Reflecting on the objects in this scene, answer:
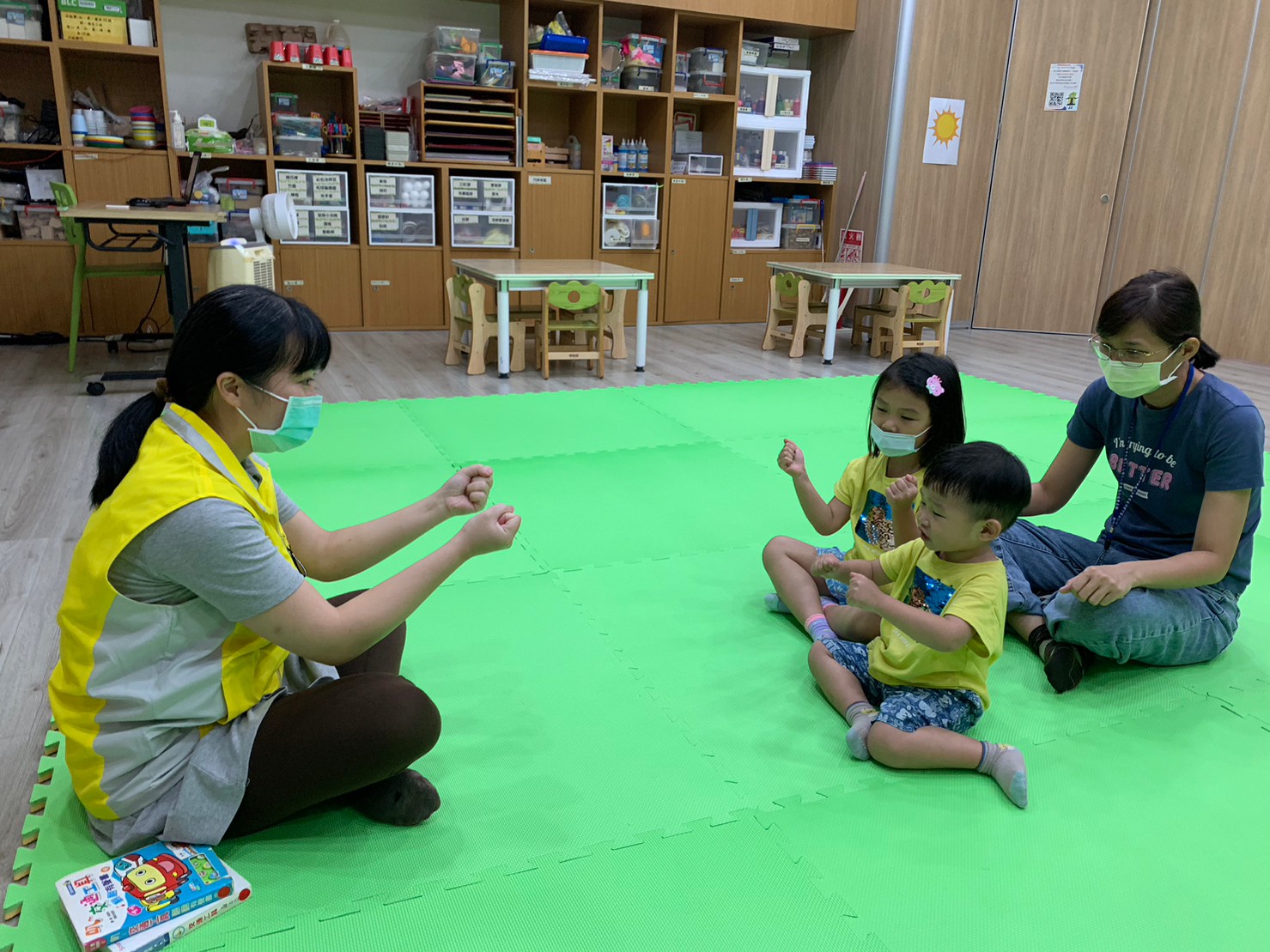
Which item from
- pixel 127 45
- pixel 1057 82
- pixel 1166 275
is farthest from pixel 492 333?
pixel 1057 82

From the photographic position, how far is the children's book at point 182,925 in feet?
4.35

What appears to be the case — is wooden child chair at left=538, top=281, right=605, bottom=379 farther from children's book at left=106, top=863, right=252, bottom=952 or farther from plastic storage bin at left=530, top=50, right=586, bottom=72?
children's book at left=106, top=863, right=252, bottom=952

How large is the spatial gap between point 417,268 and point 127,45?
225cm

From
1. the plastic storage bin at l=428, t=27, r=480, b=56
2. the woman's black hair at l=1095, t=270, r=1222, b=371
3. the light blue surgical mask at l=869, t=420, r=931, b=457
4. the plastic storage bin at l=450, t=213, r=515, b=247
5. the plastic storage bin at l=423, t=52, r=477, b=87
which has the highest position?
the plastic storage bin at l=428, t=27, r=480, b=56

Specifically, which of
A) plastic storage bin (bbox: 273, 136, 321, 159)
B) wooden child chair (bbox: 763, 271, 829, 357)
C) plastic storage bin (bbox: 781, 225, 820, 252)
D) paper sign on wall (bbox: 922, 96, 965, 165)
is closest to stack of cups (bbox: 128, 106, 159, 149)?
plastic storage bin (bbox: 273, 136, 321, 159)

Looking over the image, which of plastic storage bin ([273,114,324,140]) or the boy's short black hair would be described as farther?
plastic storage bin ([273,114,324,140])

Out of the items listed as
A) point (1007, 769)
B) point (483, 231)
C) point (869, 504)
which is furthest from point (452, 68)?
point (1007, 769)

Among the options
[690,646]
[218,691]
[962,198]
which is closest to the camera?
[218,691]

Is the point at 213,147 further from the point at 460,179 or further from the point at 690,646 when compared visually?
the point at 690,646

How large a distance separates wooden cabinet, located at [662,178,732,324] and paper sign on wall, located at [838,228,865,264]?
1.08 m

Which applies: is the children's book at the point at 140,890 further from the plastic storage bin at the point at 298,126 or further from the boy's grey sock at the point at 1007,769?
the plastic storage bin at the point at 298,126

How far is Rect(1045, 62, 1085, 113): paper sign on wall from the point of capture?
7.55 meters

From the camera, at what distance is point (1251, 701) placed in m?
2.17

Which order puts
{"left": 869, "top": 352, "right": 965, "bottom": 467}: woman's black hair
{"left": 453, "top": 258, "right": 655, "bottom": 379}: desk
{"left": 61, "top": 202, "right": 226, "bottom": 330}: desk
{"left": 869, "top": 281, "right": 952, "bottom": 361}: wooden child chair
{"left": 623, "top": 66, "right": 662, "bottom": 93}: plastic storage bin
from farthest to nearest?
{"left": 623, "top": 66, "right": 662, "bottom": 93}: plastic storage bin → {"left": 869, "top": 281, "right": 952, "bottom": 361}: wooden child chair → {"left": 453, "top": 258, "right": 655, "bottom": 379}: desk → {"left": 61, "top": 202, "right": 226, "bottom": 330}: desk → {"left": 869, "top": 352, "right": 965, "bottom": 467}: woman's black hair
